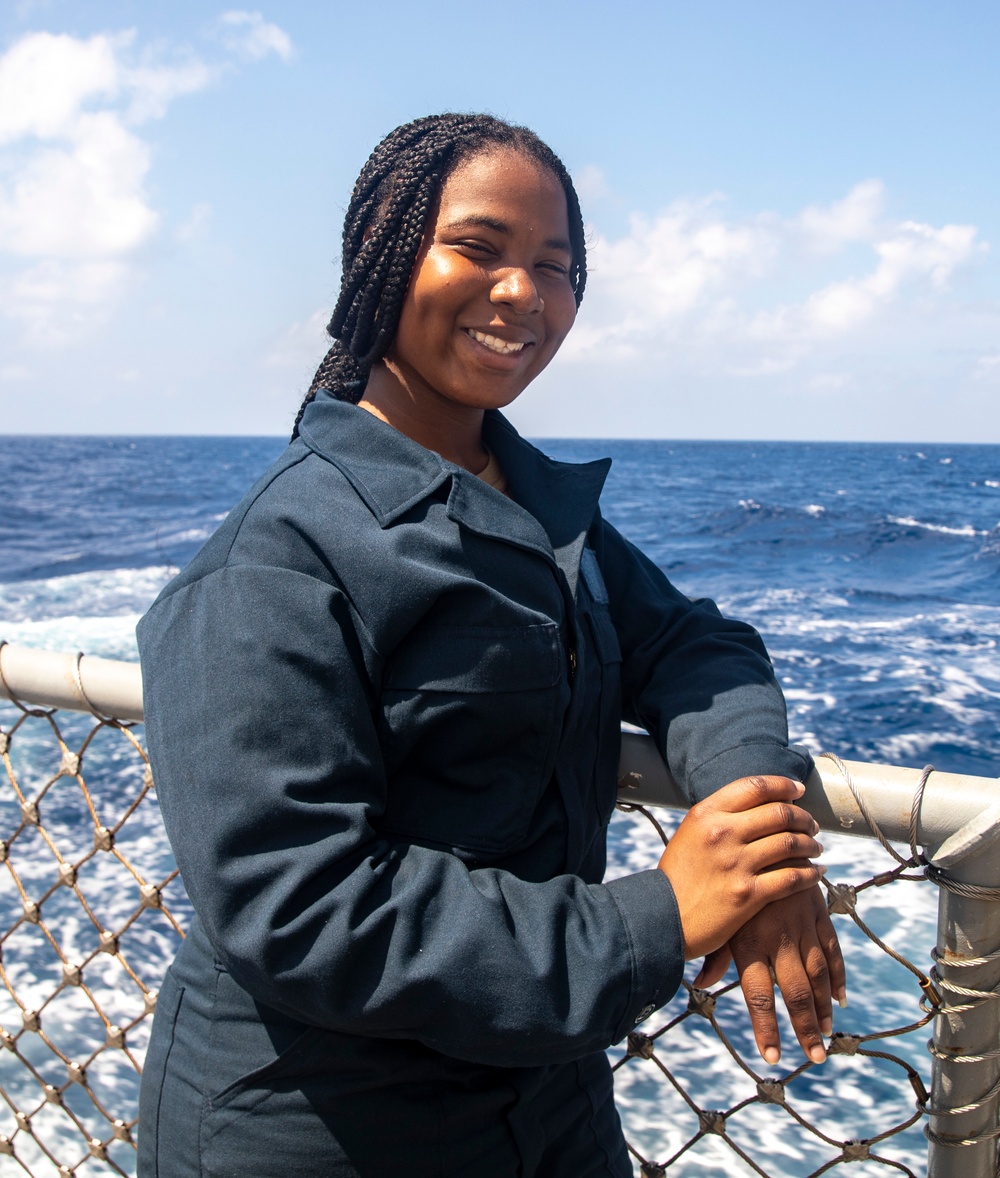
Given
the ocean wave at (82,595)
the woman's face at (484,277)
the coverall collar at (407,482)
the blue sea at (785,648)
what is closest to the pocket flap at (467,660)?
the coverall collar at (407,482)

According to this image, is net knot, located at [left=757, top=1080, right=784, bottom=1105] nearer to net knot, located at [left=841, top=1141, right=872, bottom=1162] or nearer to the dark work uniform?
net knot, located at [left=841, top=1141, right=872, bottom=1162]

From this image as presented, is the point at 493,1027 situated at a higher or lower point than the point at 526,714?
lower

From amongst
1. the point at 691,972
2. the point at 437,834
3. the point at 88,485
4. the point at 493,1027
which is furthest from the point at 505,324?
the point at 88,485

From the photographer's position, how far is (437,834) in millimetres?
1085

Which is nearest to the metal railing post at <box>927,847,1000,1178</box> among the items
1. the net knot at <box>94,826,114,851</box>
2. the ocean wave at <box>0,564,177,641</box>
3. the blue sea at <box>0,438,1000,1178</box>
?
the net knot at <box>94,826,114,851</box>

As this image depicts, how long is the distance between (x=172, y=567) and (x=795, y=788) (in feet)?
48.6

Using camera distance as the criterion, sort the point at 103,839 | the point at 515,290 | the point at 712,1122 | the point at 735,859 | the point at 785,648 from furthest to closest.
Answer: the point at 785,648 → the point at 103,839 → the point at 712,1122 → the point at 515,290 → the point at 735,859

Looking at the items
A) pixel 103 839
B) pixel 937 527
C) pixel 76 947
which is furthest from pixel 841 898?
pixel 937 527

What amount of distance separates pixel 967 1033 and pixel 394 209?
4.05ft

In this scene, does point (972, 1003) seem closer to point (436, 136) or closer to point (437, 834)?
point (437, 834)

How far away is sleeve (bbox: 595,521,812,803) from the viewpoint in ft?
4.12

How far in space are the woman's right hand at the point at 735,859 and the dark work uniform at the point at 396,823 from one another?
0.03 m

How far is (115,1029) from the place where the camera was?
183cm

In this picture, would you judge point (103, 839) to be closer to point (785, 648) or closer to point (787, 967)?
point (787, 967)
